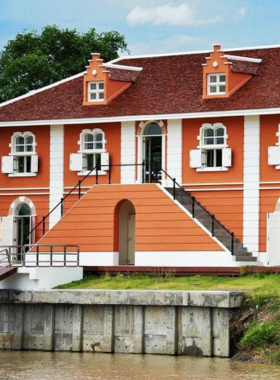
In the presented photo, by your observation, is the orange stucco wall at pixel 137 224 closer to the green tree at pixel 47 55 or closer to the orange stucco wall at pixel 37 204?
the orange stucco wall at pixel 37 204

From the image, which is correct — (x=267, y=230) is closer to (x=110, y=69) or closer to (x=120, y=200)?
(x=120, y=200)

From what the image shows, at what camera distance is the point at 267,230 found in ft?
169

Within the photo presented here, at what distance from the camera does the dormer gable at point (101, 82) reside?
56.1 m

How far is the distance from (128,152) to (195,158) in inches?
110

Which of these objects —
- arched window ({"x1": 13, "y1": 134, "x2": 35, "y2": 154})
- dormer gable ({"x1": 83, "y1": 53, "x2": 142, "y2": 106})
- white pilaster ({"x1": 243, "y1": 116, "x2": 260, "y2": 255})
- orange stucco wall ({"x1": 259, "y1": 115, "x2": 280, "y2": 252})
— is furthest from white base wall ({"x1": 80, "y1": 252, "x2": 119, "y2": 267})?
dormer gable ({"x1": 83, "y1": 53, "x2": 142, "y2": 106})

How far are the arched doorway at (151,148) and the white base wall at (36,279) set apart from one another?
7.28 metres

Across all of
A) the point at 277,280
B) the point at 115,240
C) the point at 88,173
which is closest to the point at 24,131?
the point at 88,173

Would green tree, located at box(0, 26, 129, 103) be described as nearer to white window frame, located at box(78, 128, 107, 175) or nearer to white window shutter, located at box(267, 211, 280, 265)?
white window frame, located at box(78, 128, 107, 175)

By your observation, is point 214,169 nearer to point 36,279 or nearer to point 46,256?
Result: point 46,256

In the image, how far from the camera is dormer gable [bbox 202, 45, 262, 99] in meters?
53.9

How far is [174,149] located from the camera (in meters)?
54.4

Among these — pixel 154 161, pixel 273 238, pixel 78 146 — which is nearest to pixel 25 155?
pixel 78 146

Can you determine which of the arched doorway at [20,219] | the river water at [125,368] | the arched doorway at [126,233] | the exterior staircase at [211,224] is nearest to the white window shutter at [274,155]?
the exterior staircase at [211,224]

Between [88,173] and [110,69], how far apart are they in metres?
4.10
